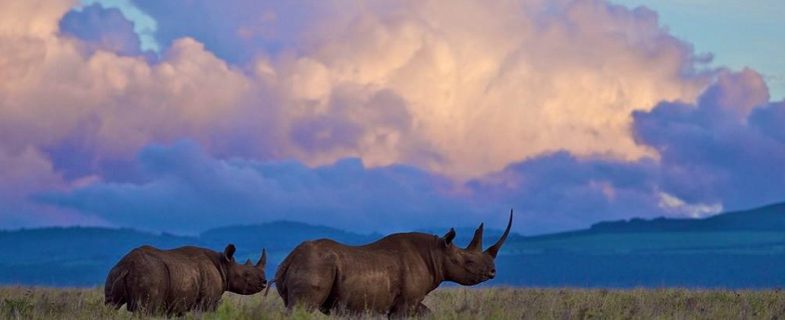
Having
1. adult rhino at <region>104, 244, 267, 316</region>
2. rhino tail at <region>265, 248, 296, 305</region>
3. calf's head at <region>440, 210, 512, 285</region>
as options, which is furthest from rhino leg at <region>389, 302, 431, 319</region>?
adult rhino at <region>104, 244, 267, 316</region>

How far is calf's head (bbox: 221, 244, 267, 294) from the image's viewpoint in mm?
22562

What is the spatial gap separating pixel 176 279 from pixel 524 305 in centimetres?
822

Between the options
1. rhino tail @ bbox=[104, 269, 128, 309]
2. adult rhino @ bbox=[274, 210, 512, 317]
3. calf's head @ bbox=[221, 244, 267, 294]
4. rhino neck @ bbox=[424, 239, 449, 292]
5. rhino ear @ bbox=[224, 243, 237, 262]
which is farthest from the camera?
calf's head @ bbox=[221, 244, 267, 294]

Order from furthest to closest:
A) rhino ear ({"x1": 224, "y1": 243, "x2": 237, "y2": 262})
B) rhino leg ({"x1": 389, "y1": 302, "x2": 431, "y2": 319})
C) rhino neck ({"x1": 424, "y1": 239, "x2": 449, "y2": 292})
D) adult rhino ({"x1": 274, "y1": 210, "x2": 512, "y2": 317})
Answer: rhino ear ({"x1": 224, "y1": 243, "x2": 237, "y2": 262}), rhino neck ({"x1": 424, "y1": 239, "x2": 449, "y2": 292}), rhino leg ({"x1": 389, "y1": 302, "x2": 431, "y2": 319}), adult rhino ({"x1": 274, "y1": 210, "x2": 512, "y2": 317})

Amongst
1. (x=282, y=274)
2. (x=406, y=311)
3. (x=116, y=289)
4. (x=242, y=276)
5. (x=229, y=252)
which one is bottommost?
(x=406, y=311)

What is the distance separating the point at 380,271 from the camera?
20.1 meters

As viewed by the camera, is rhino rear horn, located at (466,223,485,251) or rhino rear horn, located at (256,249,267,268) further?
rhino rear horn, located at (256,249,267,268)

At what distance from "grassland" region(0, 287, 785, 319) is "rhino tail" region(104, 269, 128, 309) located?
0.19 meters

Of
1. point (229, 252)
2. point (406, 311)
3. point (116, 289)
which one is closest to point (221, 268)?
point (229, 252)

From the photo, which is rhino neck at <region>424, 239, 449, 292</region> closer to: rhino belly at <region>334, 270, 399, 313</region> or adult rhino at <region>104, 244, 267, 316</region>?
rhino belly at <region>334, 270, 399, 313</region>

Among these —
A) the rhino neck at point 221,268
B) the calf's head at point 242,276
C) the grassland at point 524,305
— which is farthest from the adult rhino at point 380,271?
the calf's head at point 242,276

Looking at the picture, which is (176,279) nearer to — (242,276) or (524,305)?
(242,276)

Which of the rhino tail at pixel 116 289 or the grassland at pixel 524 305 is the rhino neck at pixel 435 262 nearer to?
the grassland at pixel 524 305

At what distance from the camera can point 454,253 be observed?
69.4 ft
